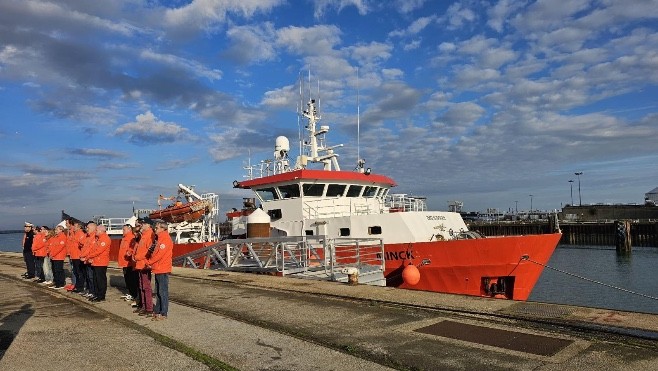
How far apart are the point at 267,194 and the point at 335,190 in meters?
2.55

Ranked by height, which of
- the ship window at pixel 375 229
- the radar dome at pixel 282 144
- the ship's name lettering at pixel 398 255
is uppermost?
the radar dome at pixel 282 144

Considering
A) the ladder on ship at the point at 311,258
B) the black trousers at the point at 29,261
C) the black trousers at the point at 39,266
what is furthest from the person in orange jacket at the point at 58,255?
the ladder on ship at the point at 311,258

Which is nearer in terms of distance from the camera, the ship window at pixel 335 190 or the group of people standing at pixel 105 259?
the group of people standing at pixel 105 259

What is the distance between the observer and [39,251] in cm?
1281

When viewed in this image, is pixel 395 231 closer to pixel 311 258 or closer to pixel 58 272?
pixel 311 258

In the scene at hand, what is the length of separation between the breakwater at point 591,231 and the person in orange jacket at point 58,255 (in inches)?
1783

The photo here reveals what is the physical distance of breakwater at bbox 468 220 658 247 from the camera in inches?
1877

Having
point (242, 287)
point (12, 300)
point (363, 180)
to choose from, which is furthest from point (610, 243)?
point (12, 300)

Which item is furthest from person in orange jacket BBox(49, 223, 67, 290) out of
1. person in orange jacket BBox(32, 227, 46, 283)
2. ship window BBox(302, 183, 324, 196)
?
ship window BBox(302, 183, 324, 196)

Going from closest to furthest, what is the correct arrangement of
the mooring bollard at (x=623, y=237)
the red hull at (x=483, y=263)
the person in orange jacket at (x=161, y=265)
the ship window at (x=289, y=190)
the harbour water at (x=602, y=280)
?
the person in orange jacket at (x=161, y=265) < the red hull at (x=483, y=263) < the ship window at (x=289, y=190) < the harbour water at (x=602, y=280) < the mooring bollard at (x=623, y=237)

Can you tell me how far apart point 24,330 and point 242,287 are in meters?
4.53

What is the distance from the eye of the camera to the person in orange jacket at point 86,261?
9.13 meters

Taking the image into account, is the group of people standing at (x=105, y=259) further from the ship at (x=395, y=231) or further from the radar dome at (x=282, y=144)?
the radar dome at (x=282, y=144)

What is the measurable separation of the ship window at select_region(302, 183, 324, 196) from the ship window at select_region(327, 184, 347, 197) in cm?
28
